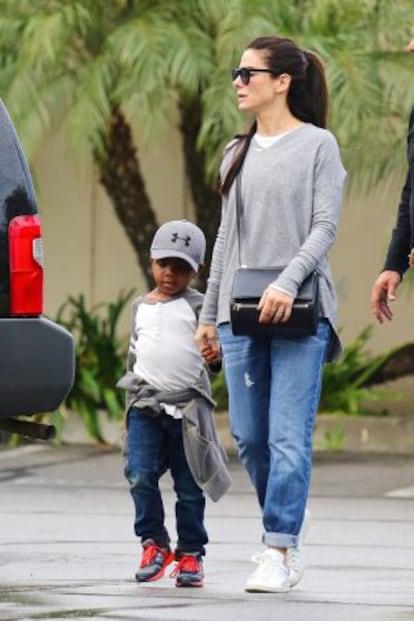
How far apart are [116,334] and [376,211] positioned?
83.6 inches

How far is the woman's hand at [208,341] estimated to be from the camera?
24.4 ft

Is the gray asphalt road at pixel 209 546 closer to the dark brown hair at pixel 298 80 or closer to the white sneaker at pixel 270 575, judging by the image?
the white sneaker at pixel 270 575

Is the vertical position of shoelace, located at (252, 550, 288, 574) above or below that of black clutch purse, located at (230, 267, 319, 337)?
below

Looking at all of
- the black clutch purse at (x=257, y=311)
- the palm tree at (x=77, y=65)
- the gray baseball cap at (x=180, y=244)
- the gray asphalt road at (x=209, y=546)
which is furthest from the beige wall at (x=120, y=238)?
the black clutch purse at (x=257, y=311)

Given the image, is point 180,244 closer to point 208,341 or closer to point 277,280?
point 208,341

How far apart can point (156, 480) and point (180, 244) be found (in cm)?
89

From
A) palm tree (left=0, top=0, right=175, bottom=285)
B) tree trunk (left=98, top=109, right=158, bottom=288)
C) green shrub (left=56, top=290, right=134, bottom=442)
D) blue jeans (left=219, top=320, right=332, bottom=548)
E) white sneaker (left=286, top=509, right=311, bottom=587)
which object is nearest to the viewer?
blue jeans (left=219, top=320, right=332, bottom=548)

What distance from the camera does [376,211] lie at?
49.4ft

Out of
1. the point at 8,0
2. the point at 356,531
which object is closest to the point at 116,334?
the point at 8,0

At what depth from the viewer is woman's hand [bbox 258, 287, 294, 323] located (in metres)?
7.07

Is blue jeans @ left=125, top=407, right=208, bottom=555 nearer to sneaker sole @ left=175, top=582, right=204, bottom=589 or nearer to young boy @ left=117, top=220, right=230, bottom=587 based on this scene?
young boy @ left=117, top=220, right=230, bottom=587

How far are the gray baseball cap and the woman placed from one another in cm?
19

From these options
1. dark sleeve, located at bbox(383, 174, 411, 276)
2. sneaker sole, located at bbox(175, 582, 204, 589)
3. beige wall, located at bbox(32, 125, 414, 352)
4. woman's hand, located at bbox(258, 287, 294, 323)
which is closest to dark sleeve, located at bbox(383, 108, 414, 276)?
dark sleeve, located at bbox(383, 174, 411, 276)

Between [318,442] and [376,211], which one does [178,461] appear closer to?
[318,442]
